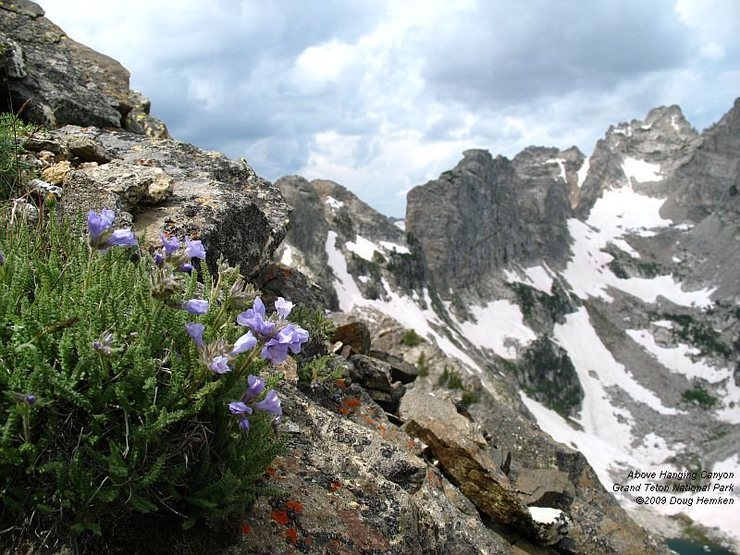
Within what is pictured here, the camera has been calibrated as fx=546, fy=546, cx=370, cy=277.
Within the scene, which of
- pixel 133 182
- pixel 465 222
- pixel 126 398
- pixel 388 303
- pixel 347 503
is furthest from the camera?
pixel 465 222

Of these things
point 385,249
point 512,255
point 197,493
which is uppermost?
point 512,255

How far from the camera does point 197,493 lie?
10.0 ft

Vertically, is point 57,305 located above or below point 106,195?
below

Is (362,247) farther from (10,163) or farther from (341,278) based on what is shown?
(10,163)

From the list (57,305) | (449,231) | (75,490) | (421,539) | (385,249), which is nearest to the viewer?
(75,490)

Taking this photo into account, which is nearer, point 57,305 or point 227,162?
point 57,305

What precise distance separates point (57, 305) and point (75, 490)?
110cm

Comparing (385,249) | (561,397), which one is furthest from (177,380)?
(561,397)

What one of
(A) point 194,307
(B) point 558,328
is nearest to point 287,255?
(A) point 194,307

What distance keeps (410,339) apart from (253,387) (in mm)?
14159

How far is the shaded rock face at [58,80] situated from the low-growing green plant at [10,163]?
184cm

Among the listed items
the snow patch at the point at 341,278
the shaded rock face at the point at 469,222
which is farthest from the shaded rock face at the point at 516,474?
the shaded rock face at the point at 469,222

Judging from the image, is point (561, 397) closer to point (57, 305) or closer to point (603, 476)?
point (603, 476)

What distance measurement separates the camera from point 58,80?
10.2 meters
